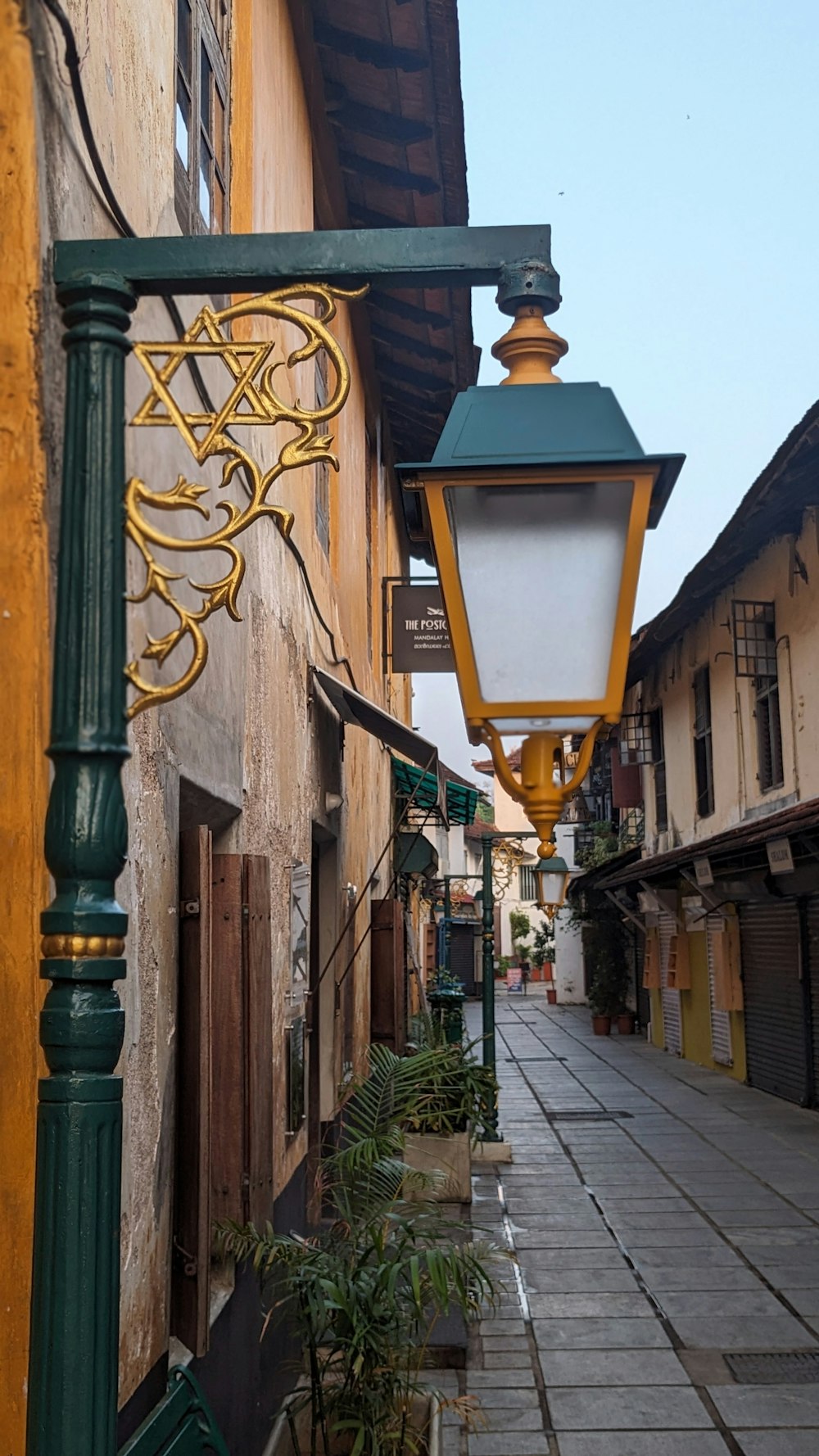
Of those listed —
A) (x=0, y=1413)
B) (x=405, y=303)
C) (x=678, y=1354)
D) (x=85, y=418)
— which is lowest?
(x=678, y=1354)

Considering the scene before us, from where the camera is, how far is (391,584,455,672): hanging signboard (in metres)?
13.0

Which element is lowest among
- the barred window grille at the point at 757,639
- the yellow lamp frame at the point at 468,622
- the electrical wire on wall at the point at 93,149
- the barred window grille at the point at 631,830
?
the yellow lamp frame at the point at 468,622

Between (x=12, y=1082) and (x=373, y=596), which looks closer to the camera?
(x=12, y=1082)

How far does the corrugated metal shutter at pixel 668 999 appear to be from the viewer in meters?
22.8

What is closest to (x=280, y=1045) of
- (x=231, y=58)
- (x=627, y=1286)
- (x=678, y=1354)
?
(x=678, y=1354)

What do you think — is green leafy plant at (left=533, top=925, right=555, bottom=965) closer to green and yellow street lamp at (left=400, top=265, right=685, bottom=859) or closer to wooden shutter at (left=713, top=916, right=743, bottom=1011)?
wooden shutter at (left=713, top=916, right=743, bottom=1011)

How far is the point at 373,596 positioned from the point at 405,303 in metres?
2.93

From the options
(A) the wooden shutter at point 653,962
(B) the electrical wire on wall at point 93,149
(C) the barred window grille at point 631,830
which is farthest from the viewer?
(C) the barred window grille at point 631,830

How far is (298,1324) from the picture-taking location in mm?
4867

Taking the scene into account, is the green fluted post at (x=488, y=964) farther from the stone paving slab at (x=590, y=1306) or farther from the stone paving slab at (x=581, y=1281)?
the stone paving slab at (x=590, y=1306)

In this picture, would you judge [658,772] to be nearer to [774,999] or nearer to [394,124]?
[774,999]

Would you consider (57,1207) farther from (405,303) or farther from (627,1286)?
(405,303)

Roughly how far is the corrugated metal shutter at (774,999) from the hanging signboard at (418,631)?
5.75 meters

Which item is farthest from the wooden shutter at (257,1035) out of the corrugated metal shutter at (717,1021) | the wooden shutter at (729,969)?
the corrugated metal shutter at (717,1021)
